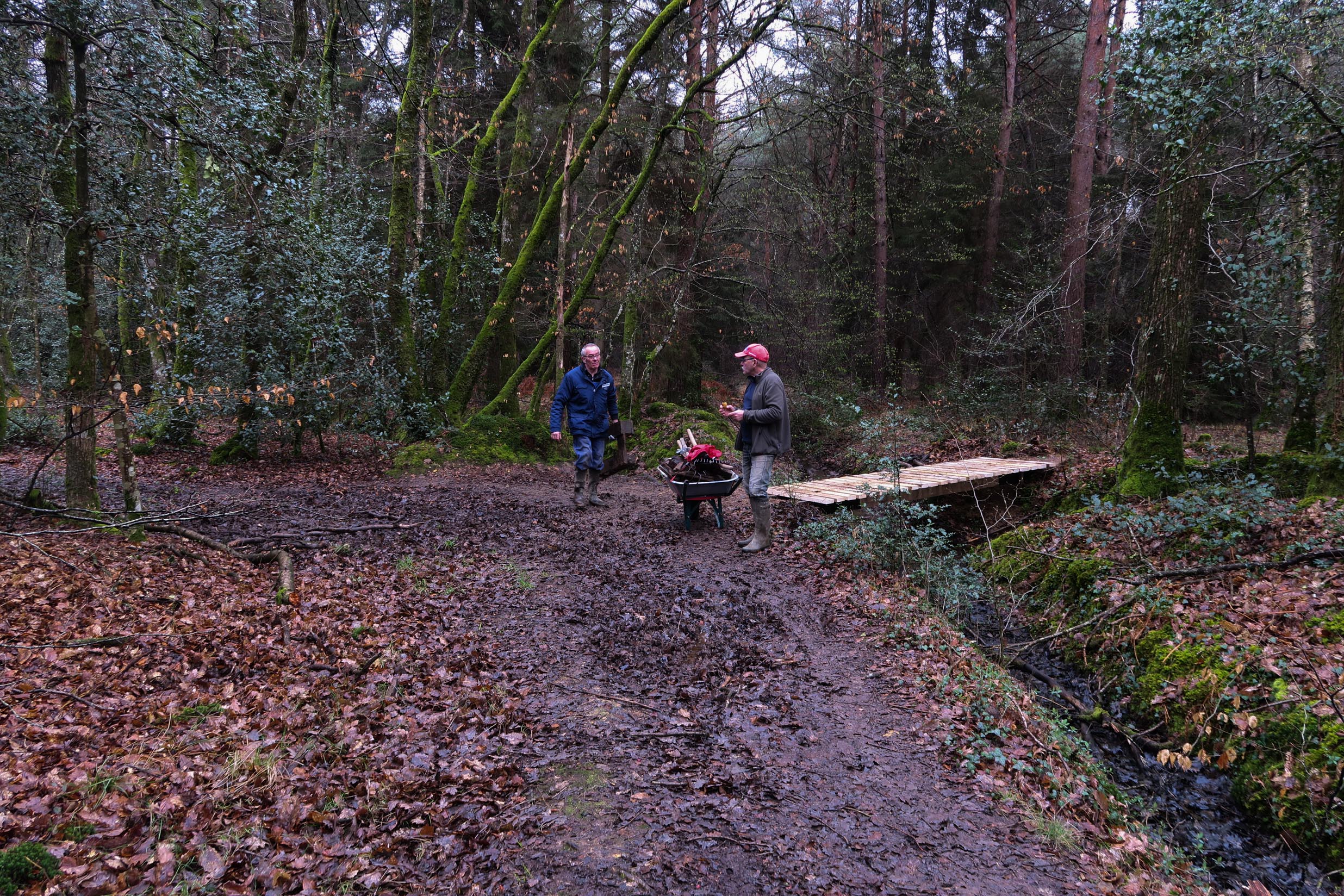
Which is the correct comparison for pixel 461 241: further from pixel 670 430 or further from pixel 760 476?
pixel 760 476

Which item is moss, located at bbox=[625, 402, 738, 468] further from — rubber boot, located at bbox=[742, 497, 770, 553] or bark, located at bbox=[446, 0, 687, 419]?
rubber boot, located at bbox=[742, 497, 770, 553]

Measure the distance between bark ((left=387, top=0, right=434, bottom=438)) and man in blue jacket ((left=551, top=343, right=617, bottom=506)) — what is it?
5.42m

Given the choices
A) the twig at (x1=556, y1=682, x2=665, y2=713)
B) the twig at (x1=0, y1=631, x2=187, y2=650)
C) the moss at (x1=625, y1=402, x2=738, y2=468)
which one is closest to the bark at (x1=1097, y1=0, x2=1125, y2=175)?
the moss at (x1=625, y1=402, x2=738, y2=468)

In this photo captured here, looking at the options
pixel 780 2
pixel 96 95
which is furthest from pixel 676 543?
pixel 780 2

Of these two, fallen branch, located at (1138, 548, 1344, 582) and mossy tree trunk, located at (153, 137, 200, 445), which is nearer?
fallen branch, located at (1138, 548, 1344, 582)

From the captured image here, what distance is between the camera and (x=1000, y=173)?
66.0 feet

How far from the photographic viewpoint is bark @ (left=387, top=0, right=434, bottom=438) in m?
12.9

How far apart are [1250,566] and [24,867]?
8.10 meters

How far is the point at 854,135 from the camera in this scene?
21578 mm

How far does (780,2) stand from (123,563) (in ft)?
43.8

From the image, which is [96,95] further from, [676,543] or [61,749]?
[676,543]

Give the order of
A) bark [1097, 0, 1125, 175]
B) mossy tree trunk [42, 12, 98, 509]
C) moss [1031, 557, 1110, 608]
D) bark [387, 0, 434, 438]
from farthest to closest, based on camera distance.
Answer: bark [1097, 0, 1125, 175], bark [387, 0, 434, 438], moss [1031, 557, 1110, 608], mossy tree trunk [42, 12, 98, 509]

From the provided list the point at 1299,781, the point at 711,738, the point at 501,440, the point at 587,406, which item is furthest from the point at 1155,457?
the point at 501,440

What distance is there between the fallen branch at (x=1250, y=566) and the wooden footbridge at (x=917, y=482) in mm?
2510
